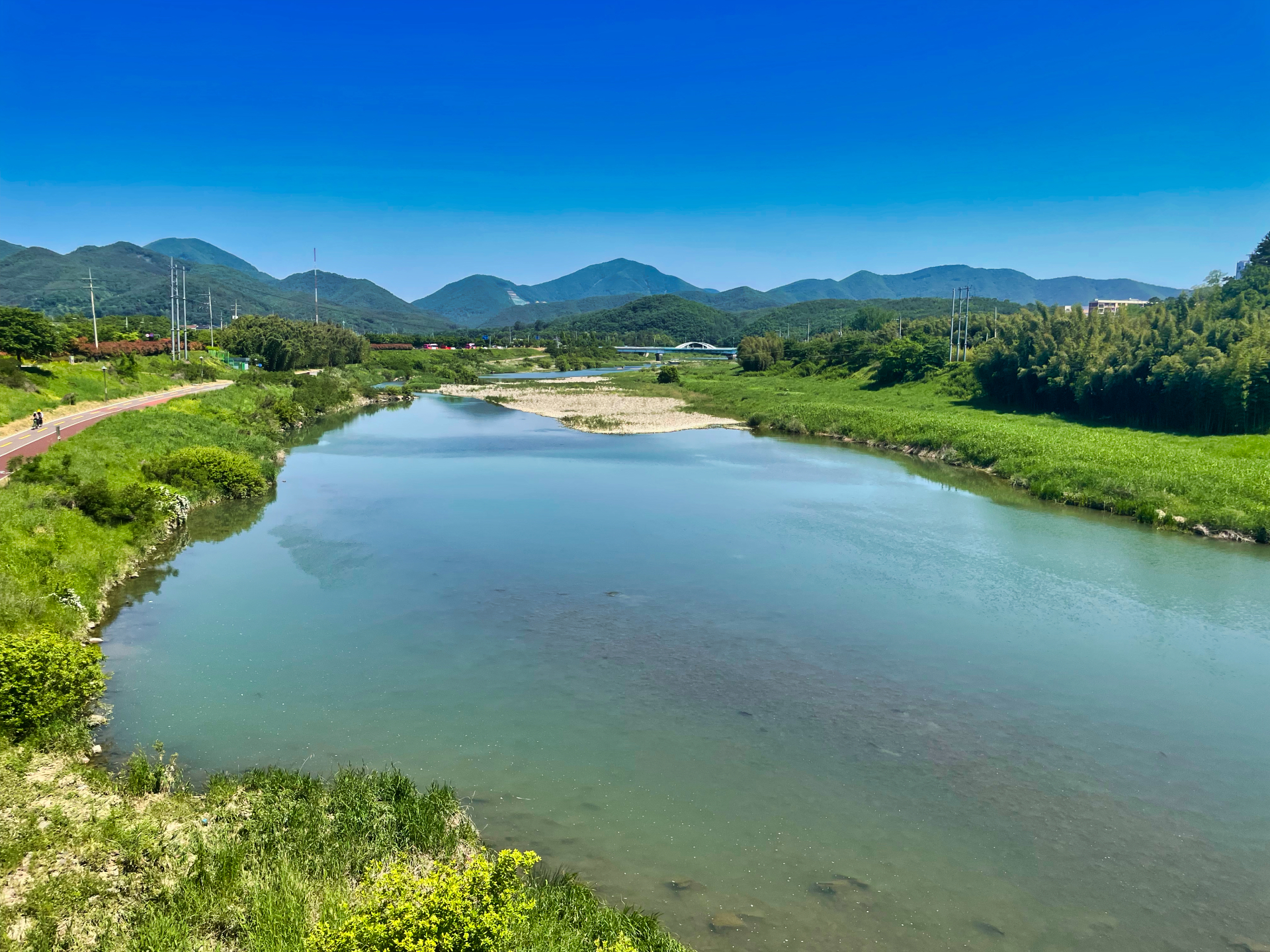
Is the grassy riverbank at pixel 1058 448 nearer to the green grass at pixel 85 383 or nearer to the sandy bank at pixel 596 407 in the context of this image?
the sandy bank at pixel 596 407

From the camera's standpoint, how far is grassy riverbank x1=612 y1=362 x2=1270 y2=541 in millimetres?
26578

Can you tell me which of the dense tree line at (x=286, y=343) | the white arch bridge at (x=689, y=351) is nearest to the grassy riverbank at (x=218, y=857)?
the dense tree line at (x=286, y=343)

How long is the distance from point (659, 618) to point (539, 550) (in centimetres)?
627

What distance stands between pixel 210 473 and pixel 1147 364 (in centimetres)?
4301

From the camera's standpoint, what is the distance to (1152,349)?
3941 cm

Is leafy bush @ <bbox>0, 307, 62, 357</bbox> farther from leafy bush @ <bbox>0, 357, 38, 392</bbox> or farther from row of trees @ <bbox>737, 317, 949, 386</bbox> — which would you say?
row of trees @ <bbox>737, 317, 949, 386</bbox>

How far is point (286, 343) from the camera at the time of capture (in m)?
76.8

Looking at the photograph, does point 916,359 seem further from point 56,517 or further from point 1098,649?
point 56,517

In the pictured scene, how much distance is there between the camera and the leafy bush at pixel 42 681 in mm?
10484

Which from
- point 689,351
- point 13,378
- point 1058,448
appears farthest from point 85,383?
point 689,351

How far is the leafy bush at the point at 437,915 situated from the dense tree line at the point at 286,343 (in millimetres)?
78255

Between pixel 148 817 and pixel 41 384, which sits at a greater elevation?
pixel 41 384

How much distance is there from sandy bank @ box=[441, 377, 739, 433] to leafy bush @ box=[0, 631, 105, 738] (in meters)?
41.7

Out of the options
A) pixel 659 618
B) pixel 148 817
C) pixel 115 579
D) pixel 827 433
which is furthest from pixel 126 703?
pixel 827 433
